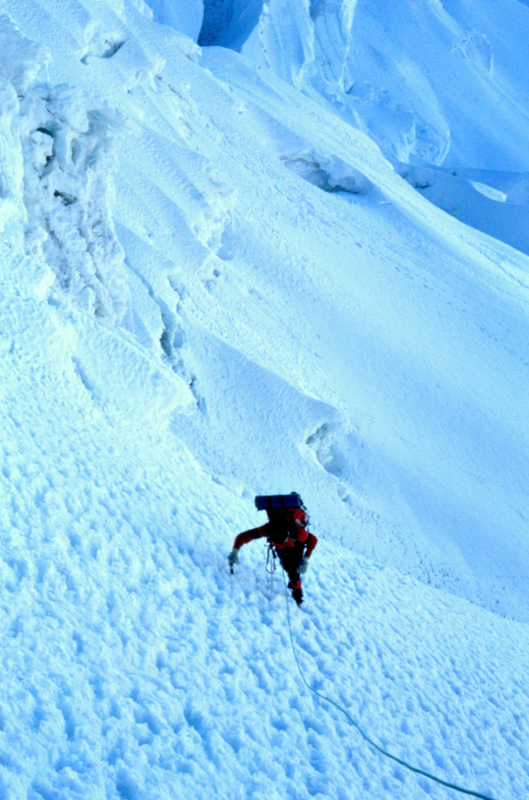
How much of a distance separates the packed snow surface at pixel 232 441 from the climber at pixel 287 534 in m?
0.41

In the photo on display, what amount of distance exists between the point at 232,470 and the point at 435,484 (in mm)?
6065

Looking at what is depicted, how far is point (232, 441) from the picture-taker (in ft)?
42.1

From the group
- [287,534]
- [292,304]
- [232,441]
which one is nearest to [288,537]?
[287,534]

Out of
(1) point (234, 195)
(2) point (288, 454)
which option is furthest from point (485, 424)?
(1) point (234, 195)

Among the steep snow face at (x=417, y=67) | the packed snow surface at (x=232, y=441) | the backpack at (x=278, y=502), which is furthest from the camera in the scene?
the steep snow face at (x=417, y=67)

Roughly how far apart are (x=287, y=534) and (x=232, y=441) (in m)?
6.60

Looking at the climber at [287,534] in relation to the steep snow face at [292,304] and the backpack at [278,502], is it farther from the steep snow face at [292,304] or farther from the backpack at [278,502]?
the steep snow face at [292,304]

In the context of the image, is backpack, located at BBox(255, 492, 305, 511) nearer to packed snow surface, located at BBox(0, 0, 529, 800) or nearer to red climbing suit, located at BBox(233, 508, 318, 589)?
red climbing suit, located at BBox(233, 508, 318, 589)

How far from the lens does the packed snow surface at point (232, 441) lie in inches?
181

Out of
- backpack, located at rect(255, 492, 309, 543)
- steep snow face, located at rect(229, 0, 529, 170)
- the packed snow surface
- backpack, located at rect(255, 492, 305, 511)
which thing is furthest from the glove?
steep snow face, located at rect(229, 0, 529, 170)

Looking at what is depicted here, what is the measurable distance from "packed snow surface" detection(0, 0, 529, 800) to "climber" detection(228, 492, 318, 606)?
41 cm

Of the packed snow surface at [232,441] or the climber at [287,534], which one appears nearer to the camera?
the packed snow surface at [232,441]

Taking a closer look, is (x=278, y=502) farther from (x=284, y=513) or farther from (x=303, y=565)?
(x=303, y=565)

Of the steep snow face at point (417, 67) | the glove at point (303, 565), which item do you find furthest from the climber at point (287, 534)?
the steep snow face at point (417, 67)
